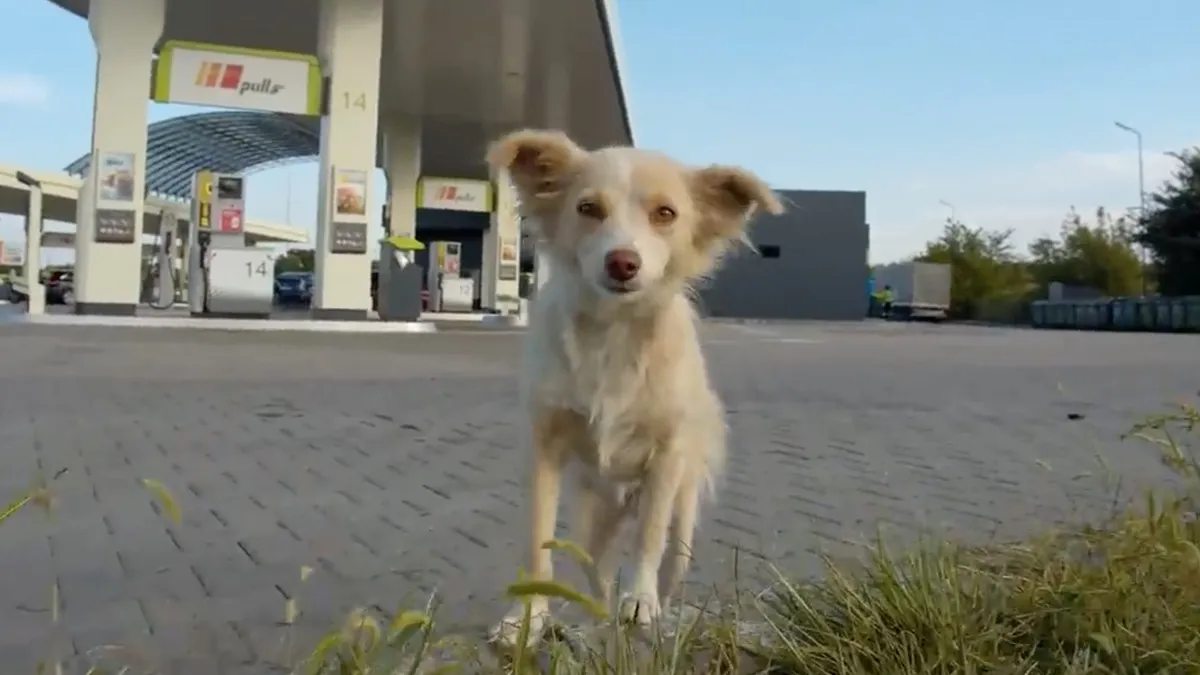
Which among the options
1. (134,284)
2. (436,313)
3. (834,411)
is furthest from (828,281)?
(834,411)

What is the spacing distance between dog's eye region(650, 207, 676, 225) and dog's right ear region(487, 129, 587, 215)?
29cm

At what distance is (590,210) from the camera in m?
3.17

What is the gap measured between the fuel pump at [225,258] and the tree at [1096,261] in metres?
62.7

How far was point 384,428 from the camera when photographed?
306 inches

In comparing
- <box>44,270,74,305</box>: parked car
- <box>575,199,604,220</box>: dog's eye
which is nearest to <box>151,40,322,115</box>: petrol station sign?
<box>575,199,604,220</box>: dog's eye

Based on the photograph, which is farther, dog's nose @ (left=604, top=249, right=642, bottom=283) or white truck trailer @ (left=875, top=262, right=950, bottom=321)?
white truck trailer @ (left=875, top=262, right=950, bottom=321)

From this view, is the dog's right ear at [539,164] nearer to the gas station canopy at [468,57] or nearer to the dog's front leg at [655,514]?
the dog's front leg at [655,514]

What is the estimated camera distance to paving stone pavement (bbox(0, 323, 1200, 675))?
347 centimetres

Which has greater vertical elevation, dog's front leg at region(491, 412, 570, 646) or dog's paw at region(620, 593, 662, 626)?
dog's front leg at region(491, 412, 570, 646)

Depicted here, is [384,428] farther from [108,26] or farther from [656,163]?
[108,26]

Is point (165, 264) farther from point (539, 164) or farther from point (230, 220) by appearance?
point (539, 164)

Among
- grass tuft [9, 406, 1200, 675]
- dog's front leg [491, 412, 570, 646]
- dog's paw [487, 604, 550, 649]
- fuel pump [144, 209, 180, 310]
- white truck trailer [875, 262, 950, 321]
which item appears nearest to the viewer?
grass tuft [9, 406, 1200, 675]

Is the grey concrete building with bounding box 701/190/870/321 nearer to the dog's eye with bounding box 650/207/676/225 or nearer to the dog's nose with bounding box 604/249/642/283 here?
the dog's eye with bounding box 650/207/676/225

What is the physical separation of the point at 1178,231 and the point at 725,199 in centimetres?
6448
